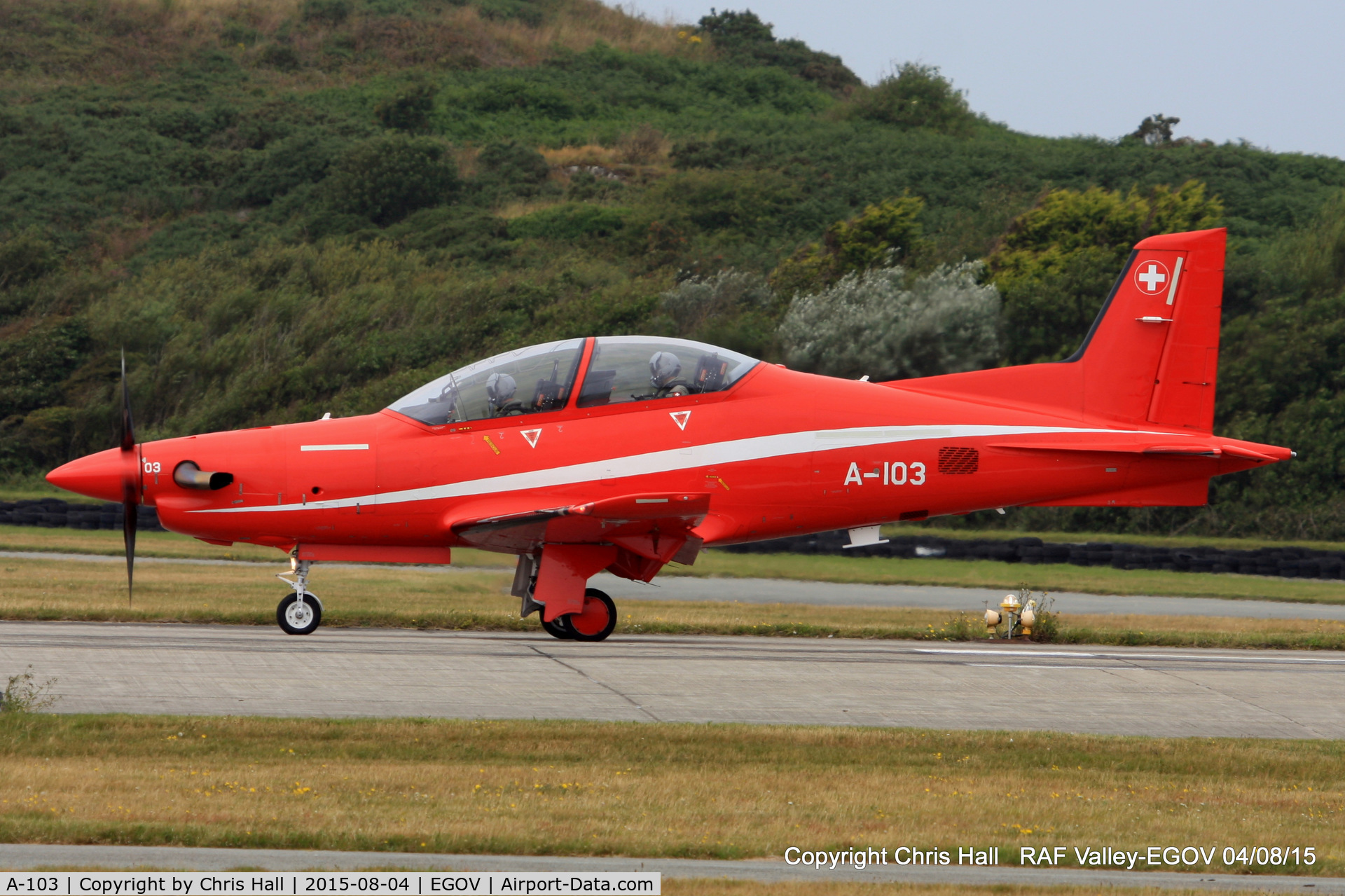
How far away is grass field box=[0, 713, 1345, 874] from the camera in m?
7.36

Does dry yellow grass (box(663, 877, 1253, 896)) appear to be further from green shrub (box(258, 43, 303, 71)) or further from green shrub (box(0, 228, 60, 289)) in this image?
green shrub (box(258, 43, 303, 71))

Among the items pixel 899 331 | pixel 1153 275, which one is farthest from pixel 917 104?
pixel 1153 275

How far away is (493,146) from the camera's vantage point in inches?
2613

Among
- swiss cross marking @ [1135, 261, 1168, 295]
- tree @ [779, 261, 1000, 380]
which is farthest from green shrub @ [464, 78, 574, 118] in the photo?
swiss cross marking @ [1135, 261, 1168, 295]

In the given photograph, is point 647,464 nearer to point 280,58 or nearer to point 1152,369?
point 1152,369

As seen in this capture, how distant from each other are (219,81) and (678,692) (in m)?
70.4

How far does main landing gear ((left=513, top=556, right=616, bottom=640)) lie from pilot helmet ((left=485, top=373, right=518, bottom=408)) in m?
1.90

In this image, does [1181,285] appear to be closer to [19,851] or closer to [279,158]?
[19,851]

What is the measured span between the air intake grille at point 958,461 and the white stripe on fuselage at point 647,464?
367 millimetres

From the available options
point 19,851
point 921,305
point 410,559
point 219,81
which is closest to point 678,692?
point 410,559

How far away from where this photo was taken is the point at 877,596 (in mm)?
22781

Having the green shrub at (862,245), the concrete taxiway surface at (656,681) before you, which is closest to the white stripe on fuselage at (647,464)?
the concrete taxiway surface at (656,681)

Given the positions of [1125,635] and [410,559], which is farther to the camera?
[1125,635]

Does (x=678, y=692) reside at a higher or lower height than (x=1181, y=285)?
lower
